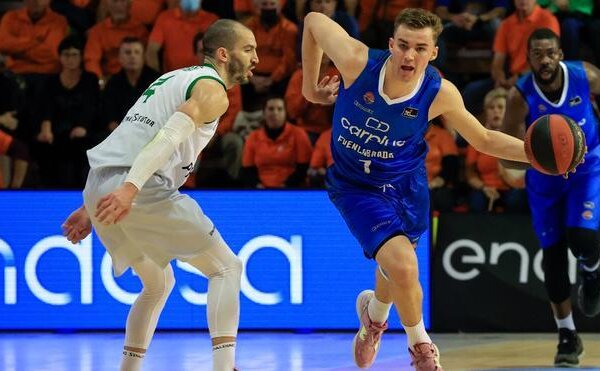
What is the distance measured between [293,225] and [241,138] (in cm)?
171

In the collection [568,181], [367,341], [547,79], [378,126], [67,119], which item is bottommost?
[367,341]

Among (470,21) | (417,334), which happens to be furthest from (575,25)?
(417,334)

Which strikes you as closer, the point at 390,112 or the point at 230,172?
the point at 390,112

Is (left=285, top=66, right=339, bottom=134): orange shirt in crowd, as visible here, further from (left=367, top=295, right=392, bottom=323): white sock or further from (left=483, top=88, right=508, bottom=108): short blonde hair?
(left=367, top=295, right=392, bottom=323): white sock

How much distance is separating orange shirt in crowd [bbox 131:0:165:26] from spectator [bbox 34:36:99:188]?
1063 mm

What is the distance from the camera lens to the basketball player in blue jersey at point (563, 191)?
7.87m

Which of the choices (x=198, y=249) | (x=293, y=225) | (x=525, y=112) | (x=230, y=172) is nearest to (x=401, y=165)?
(x=198, y=249)

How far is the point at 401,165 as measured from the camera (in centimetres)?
661

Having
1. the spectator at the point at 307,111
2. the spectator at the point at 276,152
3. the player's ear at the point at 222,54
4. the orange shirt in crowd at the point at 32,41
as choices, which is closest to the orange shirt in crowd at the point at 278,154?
the spectator at the point at 276,152

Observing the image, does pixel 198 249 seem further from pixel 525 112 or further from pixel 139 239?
pixel 525 112

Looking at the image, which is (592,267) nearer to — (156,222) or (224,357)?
(224,357)

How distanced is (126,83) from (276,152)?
5.45ft

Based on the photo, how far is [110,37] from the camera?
460 inches

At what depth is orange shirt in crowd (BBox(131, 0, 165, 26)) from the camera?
12133mm
